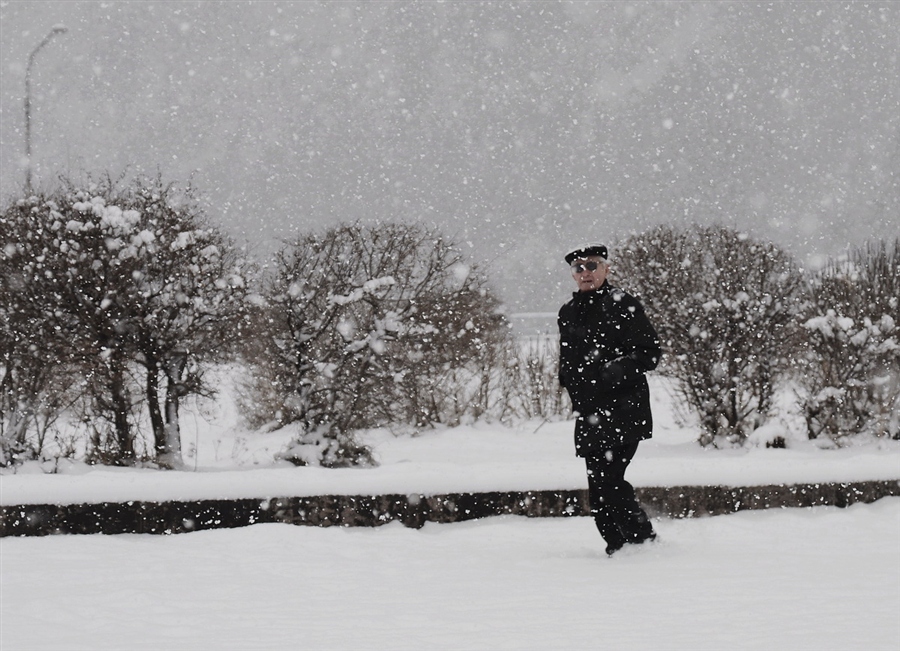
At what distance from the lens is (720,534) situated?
5758mm

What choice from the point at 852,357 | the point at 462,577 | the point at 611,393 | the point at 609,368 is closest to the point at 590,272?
the point at 609,368

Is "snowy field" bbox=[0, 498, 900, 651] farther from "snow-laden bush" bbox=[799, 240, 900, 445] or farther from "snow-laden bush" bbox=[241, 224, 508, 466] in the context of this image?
"snow-laden bush" bbox=[799, 240, 900, 445]

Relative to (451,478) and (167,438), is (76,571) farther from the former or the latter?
(167,438)

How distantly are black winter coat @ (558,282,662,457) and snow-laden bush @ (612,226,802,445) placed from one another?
19.7 ft

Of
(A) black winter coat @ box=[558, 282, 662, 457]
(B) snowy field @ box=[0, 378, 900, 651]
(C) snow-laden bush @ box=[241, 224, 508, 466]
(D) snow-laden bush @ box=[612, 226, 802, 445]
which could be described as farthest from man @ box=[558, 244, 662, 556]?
(D) snow-laden bush @ box=[612, 226, 802, 445]

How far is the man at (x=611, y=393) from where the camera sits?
5.09 meters

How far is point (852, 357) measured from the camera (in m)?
11.0

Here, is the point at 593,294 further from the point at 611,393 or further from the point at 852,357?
the point at 852,357

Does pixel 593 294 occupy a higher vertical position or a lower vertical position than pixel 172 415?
higher

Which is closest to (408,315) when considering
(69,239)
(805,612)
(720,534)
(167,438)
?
(167,438)

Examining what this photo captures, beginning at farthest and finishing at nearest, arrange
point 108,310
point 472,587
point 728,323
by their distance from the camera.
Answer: point 728,323 < point 108,310 < point 472,587

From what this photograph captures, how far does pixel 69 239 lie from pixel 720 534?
6126 mm

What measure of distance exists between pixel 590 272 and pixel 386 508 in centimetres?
191

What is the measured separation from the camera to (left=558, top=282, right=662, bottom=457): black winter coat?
5.09 m
